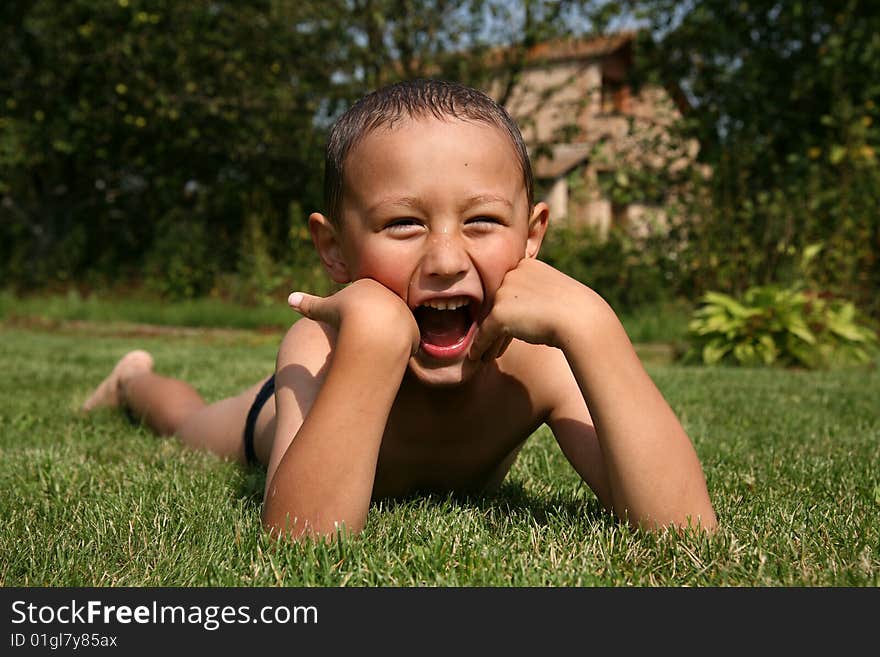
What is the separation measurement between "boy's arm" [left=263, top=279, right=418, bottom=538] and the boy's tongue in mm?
141

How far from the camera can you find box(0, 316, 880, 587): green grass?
1.71m

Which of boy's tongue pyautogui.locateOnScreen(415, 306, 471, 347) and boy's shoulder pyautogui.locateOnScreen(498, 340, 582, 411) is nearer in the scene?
boy's tongue pyautogui.locateOnScreen(415, 306, 471, 347)

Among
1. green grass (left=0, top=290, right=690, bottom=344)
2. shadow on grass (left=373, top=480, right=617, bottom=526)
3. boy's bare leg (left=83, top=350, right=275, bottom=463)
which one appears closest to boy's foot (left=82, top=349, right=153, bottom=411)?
boy's bare leg (left=83, top=350, right=275, bottom=463)

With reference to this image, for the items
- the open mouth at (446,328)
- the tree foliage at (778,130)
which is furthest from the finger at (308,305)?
the tree foliage at (778,130)

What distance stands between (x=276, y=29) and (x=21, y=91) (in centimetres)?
425

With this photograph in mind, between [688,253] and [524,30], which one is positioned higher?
[524,30]

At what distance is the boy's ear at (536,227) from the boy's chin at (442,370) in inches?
16.8

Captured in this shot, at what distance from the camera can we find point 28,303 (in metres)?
12.4

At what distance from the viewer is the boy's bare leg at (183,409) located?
127 inches

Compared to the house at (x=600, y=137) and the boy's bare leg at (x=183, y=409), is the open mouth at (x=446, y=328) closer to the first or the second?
the boy's bare leg at (x=183, y=409)

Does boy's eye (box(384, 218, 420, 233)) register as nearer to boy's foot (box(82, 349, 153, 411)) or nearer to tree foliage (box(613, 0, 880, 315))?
boy's foot (box(82, 349, 153, 411))

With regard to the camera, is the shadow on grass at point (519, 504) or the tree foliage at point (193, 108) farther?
the tree foliage at point (193, 108)

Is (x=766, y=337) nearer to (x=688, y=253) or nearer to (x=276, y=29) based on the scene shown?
(x=688, y=253)

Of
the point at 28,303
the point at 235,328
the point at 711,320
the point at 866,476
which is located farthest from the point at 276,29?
the point at 866,476
